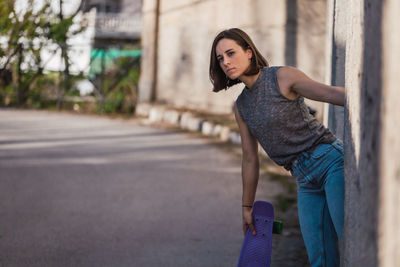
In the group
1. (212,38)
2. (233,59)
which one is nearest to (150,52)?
(212,38)

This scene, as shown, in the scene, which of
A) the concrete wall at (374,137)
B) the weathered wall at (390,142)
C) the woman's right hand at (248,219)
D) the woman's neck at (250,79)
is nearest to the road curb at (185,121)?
the woman's right hand at (248,219)

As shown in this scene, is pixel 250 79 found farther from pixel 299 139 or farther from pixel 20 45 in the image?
pixel 20 45

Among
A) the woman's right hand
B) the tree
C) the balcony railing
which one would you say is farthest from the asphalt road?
the balcony railing

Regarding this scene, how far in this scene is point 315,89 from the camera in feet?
7.97

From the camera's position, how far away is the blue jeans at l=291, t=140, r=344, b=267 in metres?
2.57

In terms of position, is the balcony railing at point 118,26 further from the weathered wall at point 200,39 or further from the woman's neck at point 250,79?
the woman's neck at point 250,79

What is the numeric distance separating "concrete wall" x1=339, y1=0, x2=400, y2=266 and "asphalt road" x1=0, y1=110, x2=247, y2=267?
166 cm

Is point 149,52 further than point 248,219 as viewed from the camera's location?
Yes

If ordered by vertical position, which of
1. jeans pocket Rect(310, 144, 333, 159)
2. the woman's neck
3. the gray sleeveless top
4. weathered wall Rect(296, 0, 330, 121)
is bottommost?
jeans pocket Rect(310, 144, 333, 159)

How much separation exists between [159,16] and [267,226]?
455 inches

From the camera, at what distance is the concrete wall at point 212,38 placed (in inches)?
379

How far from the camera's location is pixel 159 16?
45.1 feet

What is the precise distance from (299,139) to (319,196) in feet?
0.97

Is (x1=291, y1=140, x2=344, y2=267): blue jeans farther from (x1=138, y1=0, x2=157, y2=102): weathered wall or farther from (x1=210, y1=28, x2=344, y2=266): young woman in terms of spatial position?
(x1=138, y1=0, x2=157, y2=102): weathered wall
